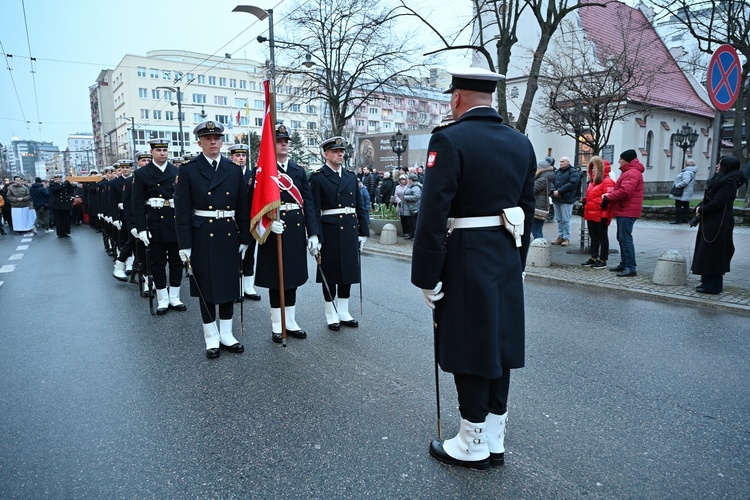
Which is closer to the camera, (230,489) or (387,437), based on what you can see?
(230,489)

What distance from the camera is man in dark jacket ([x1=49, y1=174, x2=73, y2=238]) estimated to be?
1730 centimetres

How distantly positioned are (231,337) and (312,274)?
13.5 feet

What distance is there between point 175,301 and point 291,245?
2.61 m

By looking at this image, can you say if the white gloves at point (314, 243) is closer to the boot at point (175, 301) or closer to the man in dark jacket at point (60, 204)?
the boot at point (175, 301)

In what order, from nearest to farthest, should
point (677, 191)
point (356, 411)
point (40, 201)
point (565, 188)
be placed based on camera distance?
point (356, 411), point (565, 188), point (677, 191), point (40, 201)

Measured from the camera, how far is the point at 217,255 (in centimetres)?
512

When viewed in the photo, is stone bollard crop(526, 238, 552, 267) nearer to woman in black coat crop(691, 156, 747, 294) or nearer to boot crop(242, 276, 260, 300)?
woman in black coat crop(691, 156, 747, 294)

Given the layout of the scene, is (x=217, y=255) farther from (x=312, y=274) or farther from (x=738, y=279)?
(x=738, y=279)

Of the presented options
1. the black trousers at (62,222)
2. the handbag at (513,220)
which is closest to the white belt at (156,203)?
the handbag at (513,220)

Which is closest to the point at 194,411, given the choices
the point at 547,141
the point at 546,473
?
the point at 546,473

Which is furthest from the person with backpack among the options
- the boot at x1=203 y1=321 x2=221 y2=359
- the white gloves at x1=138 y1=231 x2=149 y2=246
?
the boot at x1=203 y1=321 x2=221 y2=359

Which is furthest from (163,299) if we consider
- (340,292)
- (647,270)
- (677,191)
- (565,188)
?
(677,191)

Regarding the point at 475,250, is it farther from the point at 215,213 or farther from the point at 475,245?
the point at 215,213

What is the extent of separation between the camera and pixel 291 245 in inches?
219
